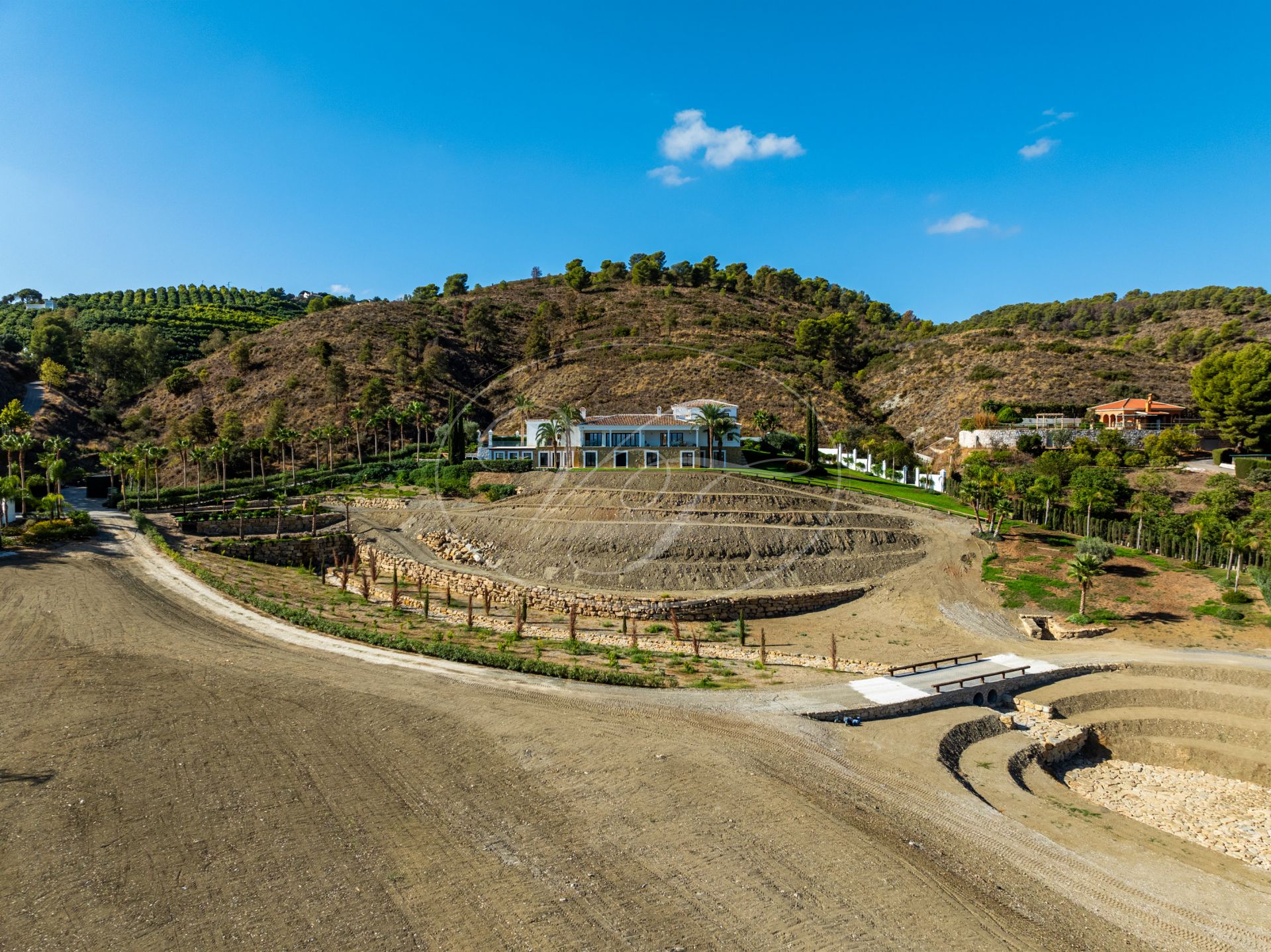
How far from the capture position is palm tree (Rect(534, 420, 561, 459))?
202 ft

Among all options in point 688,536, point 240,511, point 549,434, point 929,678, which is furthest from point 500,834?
point 549,434

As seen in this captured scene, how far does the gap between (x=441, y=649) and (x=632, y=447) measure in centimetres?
3654

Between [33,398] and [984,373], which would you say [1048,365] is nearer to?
[984,373]

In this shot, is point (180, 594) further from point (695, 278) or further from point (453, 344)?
point (695, 278)

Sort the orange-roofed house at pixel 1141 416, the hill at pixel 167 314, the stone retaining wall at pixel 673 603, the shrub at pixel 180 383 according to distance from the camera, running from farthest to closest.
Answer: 1. the hill at pixel 167 314
2. the shrub at pixel 180 383
3. the orange-roofed house at pixel 1141 416
4. the stone retaining wall at pixel 673 603

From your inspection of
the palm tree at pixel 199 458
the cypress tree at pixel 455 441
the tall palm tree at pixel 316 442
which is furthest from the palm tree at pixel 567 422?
the palm tree at pixel 199 458

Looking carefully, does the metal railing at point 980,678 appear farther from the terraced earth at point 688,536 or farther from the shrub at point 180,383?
the shrub at point 180,383

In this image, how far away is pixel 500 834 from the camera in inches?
556

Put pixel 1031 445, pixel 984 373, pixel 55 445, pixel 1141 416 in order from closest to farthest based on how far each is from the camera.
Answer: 1. pixel 55 445
2. pixel 1031 445
3. pixel 1141 416
4. pixel 984 373

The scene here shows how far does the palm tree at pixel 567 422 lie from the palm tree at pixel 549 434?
1.45ft

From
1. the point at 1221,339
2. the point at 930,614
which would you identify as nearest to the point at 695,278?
the point at 1221,339

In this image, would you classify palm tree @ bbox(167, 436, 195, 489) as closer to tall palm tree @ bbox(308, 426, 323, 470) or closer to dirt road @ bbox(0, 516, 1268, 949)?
tall palm tree @ bbox(308, 426, 323, 470)

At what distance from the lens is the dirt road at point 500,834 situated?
11547mm

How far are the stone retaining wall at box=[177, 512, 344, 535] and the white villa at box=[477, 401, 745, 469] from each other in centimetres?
1649
